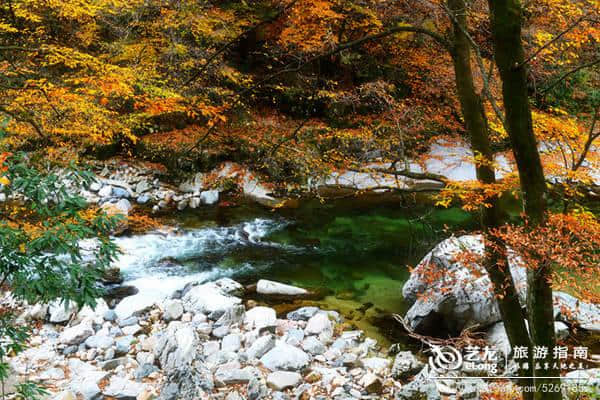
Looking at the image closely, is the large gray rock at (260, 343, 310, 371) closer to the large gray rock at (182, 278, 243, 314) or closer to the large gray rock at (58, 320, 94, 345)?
the large gray rock at (182, 278, 243, 314)

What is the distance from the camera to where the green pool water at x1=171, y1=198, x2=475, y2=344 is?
7564 mm

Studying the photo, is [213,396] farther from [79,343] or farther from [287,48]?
[287,48]

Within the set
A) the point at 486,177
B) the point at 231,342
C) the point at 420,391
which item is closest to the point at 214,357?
the point at 231,342

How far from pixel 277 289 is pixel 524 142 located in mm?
5974

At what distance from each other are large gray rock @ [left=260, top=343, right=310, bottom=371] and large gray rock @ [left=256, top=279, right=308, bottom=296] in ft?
7.02

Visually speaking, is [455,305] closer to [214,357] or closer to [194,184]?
[214,357]

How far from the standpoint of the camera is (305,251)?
9.88 metres

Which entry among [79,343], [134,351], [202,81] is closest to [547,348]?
[134,351]

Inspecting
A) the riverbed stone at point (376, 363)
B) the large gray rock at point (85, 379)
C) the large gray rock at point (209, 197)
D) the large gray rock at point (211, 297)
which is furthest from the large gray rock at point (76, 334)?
the large gray rock at point (209, 197)

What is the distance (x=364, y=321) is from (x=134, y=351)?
12.0 feet

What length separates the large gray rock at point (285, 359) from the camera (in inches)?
211

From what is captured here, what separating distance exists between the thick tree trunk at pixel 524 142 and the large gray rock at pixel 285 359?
3194 mm

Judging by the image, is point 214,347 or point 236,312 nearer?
point 214,347

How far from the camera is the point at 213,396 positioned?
4578 millimetres
